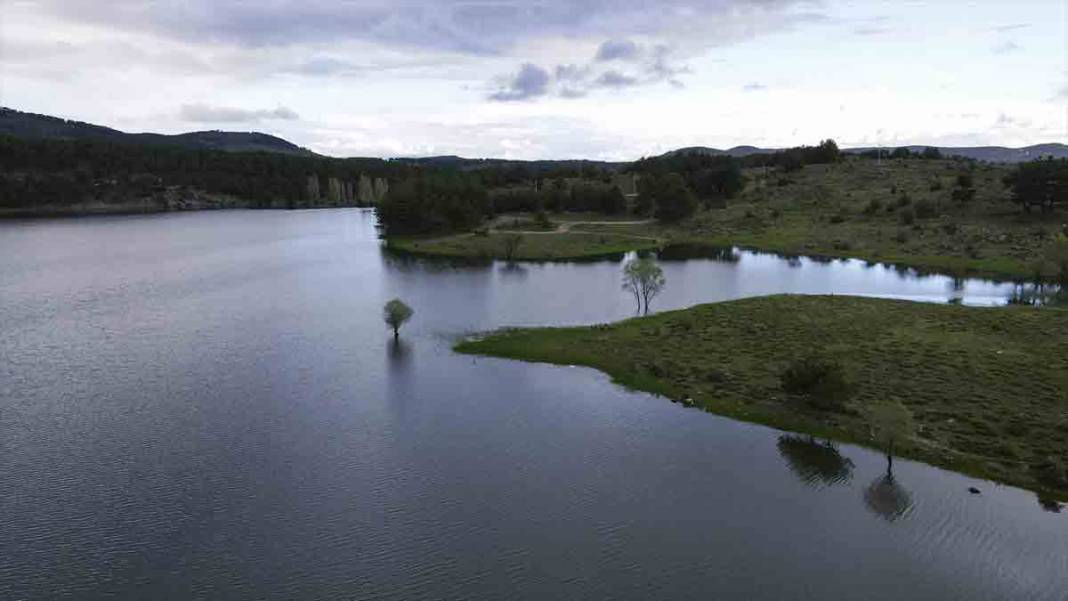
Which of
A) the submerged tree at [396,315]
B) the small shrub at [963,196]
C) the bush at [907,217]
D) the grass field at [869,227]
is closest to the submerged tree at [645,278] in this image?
the submerged tree at [396,315]

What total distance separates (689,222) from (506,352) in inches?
3290

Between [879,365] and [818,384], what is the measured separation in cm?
810

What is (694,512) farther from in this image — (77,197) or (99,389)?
(77,197)

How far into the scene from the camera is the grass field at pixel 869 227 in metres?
85.7

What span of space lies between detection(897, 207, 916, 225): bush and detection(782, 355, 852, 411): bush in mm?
74381

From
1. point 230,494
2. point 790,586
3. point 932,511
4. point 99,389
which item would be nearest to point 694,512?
point 790,586

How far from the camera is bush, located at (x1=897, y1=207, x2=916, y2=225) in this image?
102 m

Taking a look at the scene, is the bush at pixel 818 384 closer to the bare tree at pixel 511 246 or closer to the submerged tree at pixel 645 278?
the submerged tree at pixel 645 278

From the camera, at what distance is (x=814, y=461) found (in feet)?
103

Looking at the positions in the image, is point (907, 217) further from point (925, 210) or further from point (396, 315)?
point (396, 315)

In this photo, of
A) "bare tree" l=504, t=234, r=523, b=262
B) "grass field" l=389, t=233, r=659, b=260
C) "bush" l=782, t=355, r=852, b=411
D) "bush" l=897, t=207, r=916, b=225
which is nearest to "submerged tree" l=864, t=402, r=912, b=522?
"bush" l=782, t=355, r=852, b=411

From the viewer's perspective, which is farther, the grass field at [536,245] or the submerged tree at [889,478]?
the grass field at [536,245]

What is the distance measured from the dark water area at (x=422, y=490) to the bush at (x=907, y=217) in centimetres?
7808

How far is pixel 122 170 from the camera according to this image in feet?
635
